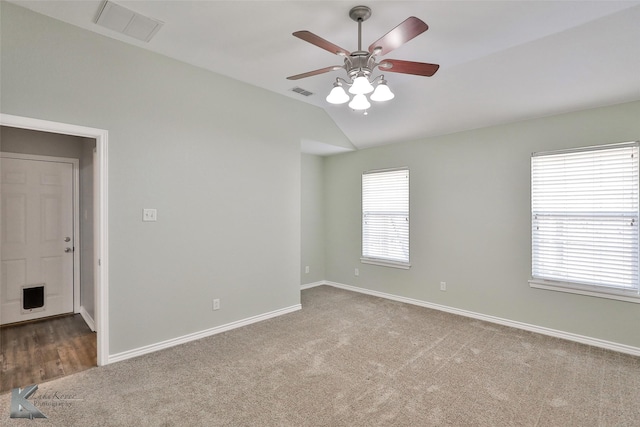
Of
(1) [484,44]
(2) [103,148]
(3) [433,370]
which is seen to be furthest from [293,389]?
(1) [484,44]

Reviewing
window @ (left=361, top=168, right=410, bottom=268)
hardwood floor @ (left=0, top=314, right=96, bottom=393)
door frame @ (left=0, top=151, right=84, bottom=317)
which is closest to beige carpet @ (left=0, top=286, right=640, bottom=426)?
hardwood floor @ (left=0, top=314, right=96, bottom=393)

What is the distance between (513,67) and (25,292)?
605cm

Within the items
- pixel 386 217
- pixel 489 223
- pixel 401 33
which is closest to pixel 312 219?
pixel 386 217

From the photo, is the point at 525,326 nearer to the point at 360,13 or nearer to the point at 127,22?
the point at 360,13

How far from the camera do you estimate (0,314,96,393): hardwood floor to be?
266cm

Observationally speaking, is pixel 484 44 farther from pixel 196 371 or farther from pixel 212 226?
pixel 196 371

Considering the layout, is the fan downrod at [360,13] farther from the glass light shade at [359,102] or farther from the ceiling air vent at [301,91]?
the ceiling air vent at [301,91]

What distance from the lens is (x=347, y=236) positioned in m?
5.64

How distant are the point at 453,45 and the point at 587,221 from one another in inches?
90.4

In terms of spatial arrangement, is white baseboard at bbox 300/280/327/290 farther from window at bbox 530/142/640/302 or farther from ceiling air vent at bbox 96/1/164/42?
ceiling air vent at bbox 96/1/164/42

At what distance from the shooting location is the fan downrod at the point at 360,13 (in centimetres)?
236

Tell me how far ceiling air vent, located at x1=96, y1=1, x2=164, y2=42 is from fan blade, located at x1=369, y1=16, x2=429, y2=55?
6.16ft

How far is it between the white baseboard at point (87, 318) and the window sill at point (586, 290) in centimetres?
511

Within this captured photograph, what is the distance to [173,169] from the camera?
3.27 meters
